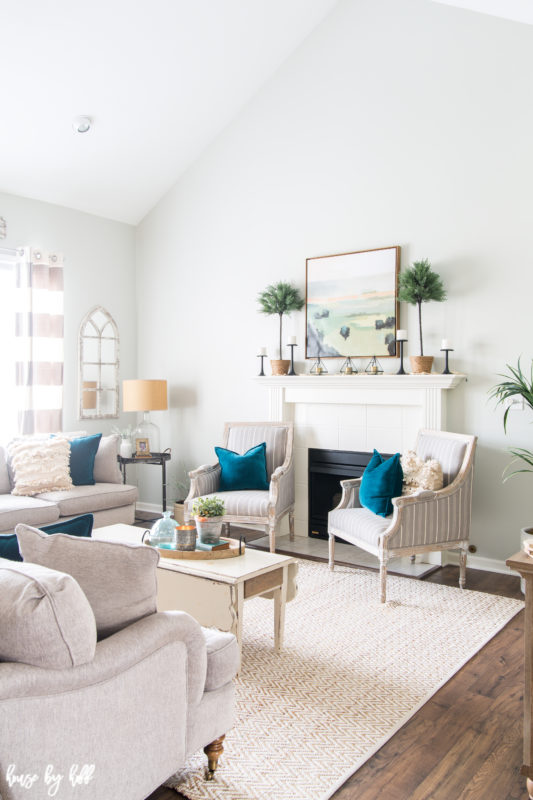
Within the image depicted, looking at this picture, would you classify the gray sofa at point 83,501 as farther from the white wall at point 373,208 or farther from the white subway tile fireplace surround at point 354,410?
the white subway tile fireplace surround at point 354,410

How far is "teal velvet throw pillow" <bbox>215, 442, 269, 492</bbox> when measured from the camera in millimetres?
4977

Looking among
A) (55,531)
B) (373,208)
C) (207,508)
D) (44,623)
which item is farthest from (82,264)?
(44,623)

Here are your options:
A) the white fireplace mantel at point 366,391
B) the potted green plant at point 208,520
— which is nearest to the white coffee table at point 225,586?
the potted green plant at point 208,520

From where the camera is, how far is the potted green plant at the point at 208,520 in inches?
126

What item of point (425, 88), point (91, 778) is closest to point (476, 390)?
point (425, 88)

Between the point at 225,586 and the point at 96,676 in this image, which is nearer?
the point at 96,676

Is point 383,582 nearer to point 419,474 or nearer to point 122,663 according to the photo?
point 419,474

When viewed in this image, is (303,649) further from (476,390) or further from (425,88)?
(425,88)

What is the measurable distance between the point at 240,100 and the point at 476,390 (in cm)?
328

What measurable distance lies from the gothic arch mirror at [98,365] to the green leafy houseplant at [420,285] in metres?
3.09

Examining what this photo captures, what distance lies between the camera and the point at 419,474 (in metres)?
4.04

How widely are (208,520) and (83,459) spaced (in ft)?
7.08

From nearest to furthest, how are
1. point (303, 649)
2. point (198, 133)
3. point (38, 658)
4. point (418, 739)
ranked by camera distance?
point (38, 658) < point (418, 739) < point (303, 649) < point (198, 133)

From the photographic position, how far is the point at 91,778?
1.56 metres
